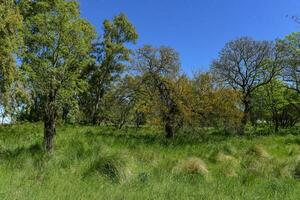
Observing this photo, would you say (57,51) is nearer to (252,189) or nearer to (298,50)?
(252,189)

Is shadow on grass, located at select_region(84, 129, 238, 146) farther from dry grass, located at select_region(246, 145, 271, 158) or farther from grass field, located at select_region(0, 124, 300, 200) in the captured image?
grass field, located at select_region(0, 124, 300, 200)

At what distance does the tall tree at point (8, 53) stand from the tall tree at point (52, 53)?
2807 millimetres

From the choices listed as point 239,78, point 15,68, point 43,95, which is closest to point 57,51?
point 43,95

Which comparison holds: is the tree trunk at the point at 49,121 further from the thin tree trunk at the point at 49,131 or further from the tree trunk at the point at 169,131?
the tree trunk at the point at 169,131

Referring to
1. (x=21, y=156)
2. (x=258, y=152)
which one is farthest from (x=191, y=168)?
(x=258, y=152)

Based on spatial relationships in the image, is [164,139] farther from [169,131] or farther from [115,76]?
[115,76]

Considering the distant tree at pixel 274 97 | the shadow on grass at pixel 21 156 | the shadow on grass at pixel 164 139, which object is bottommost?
the shadow on grass at pixel 21 156

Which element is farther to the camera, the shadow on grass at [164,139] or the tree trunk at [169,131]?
the tree trunk at [169,131]

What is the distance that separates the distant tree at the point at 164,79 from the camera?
69.9 feet

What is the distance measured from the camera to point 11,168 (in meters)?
9.40

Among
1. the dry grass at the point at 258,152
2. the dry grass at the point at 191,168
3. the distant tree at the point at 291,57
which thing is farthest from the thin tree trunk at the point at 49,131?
the distant tree at the point at 291,57

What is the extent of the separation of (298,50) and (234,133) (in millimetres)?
11649

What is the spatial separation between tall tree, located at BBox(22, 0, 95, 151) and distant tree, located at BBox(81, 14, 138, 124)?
80.3 ft

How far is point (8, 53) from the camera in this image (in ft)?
34.1
